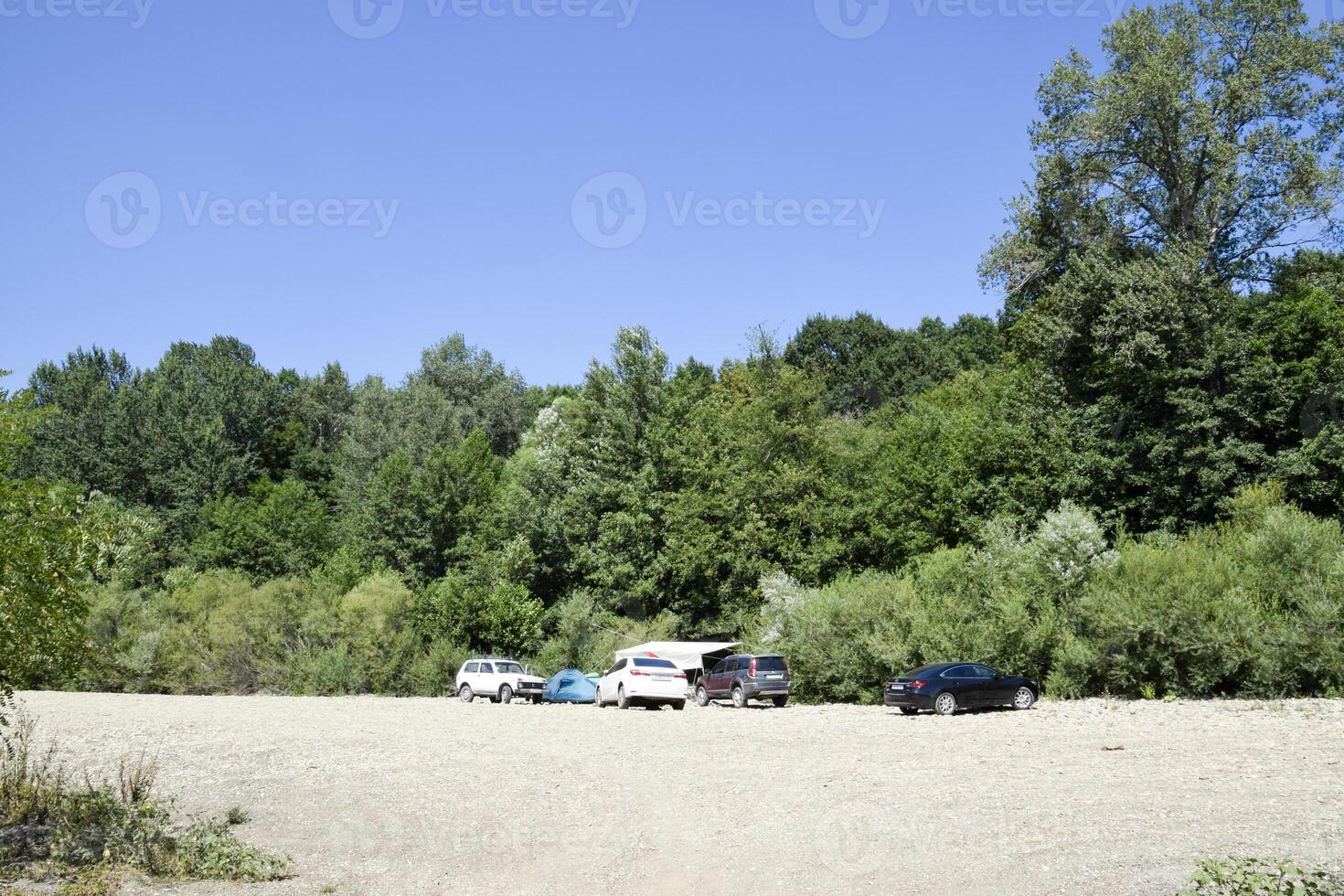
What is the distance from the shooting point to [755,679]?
34312 mm

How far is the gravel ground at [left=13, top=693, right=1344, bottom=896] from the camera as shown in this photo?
11141mm

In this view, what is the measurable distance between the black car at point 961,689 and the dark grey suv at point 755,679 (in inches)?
242

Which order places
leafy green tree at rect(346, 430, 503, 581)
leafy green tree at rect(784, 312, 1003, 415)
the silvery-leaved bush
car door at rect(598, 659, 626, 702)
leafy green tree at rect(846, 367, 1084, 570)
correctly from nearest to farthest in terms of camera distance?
1. car door at rect(598, 659, 626, 702)
2. the silvery-leaved bush
3. leafy green tree at rect(846, 367, 1084, 570)
4. leafy green tree at rect(346, 430, 503, 581)
5. leafy green tree at rect(784, 312, 1003, 415)

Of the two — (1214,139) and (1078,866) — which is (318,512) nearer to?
(1214,139)

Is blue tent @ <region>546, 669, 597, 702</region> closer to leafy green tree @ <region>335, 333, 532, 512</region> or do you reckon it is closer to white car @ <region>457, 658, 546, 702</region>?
white car @ <region>457, 658, 546, 702</region>

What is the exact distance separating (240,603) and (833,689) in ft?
119

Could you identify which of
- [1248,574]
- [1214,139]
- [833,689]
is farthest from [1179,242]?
[833,689]

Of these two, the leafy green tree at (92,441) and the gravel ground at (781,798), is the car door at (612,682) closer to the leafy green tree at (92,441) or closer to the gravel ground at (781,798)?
the gravel ground at (781,798)

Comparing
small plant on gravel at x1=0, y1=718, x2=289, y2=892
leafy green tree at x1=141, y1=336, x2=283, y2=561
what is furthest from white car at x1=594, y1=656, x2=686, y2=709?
leafy green tree at x1=141, y1=336, x2=283, y2=561

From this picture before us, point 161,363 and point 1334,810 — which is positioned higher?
point 161,363

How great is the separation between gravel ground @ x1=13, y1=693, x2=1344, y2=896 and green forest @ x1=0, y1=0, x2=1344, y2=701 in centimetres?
656

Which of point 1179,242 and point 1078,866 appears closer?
point 1078,866

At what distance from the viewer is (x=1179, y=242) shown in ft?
133

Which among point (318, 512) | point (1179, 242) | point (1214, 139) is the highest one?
point (1214, 139)
